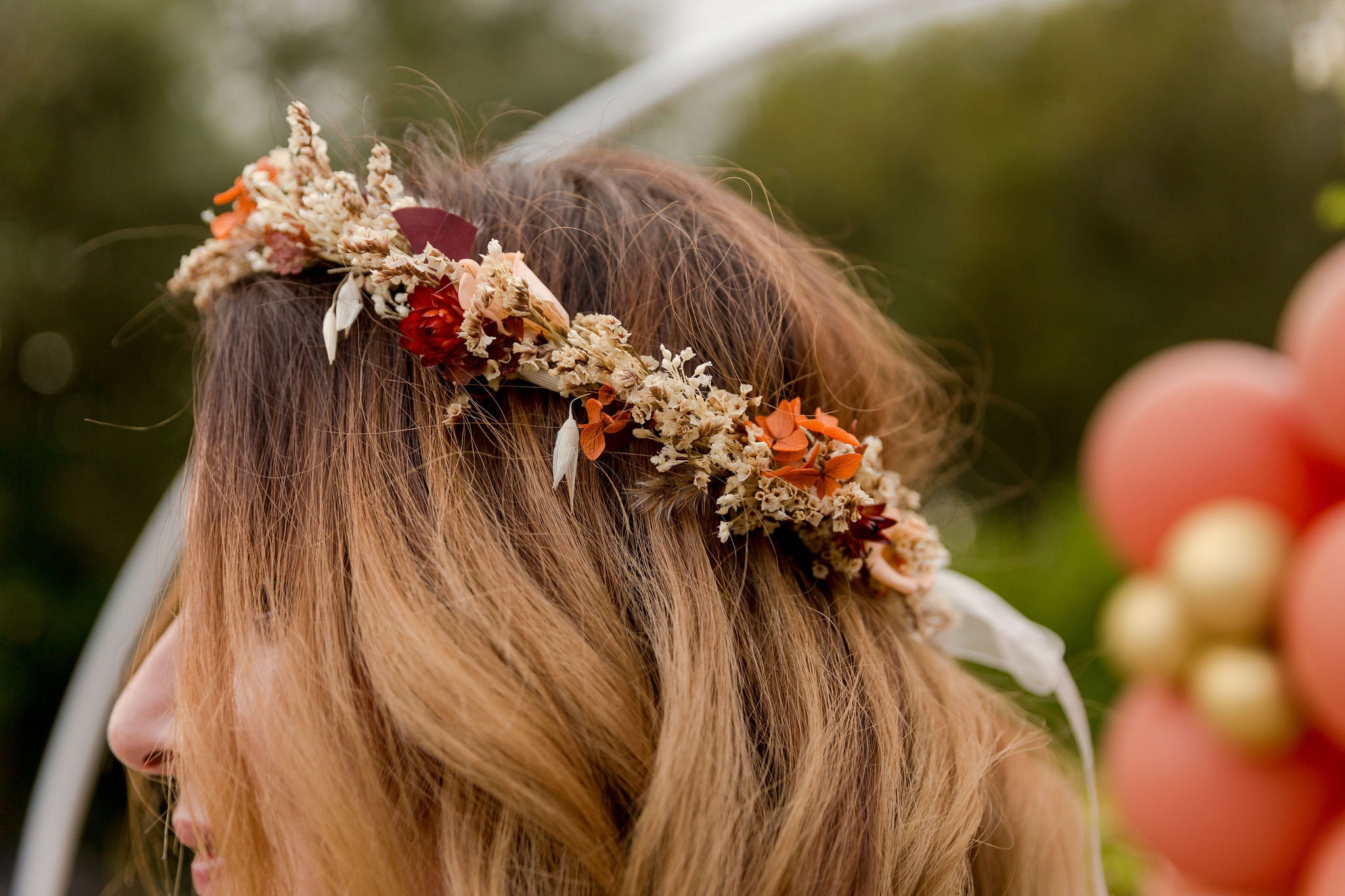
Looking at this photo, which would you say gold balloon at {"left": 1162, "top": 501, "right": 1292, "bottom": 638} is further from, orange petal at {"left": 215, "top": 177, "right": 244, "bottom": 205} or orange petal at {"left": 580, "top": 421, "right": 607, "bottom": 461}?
orange petal at {"left": 215, "top": 177, "right": 244, "bottom": 205}

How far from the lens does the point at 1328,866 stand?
37cm

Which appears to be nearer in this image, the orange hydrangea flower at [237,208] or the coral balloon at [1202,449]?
the coral balloon at [1202,449]

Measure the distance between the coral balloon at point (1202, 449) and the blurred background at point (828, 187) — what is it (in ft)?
7.54

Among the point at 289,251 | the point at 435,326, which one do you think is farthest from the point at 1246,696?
the point at 289,251

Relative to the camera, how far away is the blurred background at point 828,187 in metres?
4.90

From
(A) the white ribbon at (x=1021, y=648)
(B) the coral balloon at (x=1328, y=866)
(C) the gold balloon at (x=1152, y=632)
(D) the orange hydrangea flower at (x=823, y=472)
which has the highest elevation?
(D) the orange hydrangea flower at (x=823, y=472)

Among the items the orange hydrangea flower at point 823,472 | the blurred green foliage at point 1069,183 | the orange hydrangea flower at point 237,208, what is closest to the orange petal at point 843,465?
the orange hydrangea flower at point 823,472

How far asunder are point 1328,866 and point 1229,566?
0.14 meters

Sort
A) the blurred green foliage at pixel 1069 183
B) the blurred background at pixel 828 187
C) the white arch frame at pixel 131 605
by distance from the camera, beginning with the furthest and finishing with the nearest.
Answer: the blurred green foliage at pixel 1069 183
the blurred background at pixel 828 187
the white arch frame at pixel 131 605

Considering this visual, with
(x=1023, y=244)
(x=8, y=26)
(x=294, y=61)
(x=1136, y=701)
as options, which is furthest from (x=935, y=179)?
(x=1136, y=701)

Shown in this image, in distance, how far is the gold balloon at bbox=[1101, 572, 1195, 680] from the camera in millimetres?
358

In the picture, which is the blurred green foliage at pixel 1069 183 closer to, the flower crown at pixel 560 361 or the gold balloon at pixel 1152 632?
the flower crown at pixel 560 361

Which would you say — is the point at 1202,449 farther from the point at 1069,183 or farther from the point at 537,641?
the point at 1069,183

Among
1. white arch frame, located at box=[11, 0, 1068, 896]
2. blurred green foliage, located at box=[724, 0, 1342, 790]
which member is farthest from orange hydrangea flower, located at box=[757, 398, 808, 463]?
blurred green foliage, located at box=[724, 0, 1342, 790]
